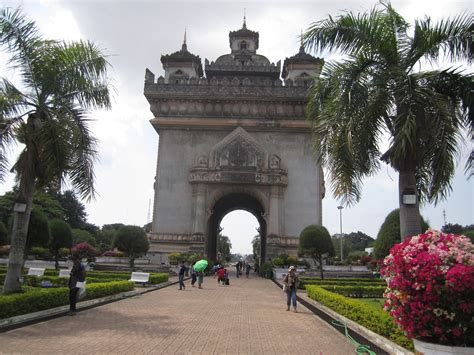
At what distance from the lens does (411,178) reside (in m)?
9.86

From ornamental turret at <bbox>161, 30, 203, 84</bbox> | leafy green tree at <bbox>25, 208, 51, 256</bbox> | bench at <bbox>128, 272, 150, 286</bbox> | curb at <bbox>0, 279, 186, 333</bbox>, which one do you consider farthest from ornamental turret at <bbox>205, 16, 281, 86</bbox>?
curb at <bbox>0, 279, 186, 333</bbox>

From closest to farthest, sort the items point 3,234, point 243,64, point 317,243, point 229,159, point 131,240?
point 317,243 → point 131,240 → point 3,234 → point 229,159 → point 243,64

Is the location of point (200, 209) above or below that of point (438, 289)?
above

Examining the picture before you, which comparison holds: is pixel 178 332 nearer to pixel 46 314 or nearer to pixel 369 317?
pixel 46 314

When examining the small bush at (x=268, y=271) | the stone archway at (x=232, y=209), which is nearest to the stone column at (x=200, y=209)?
the stone archway at (x=232, y=209)

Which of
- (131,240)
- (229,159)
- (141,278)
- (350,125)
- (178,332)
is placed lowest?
(178,332)

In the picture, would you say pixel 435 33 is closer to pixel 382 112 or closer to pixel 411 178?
pixel 382 112

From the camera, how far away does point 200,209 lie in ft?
113

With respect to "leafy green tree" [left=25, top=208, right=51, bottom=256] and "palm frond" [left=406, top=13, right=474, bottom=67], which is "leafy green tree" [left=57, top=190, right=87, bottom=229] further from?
"palm frond" [left=406, top=13, right=474, bottom=67]

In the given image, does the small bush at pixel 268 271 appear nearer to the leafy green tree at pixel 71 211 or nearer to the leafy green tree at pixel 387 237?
the leafy green tree at pixel 387 237

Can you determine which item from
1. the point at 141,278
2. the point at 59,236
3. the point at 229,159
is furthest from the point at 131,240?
the point at 229,159

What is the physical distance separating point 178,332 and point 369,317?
391 cm

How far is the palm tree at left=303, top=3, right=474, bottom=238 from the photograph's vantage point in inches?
366

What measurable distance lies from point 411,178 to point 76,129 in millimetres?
8673
